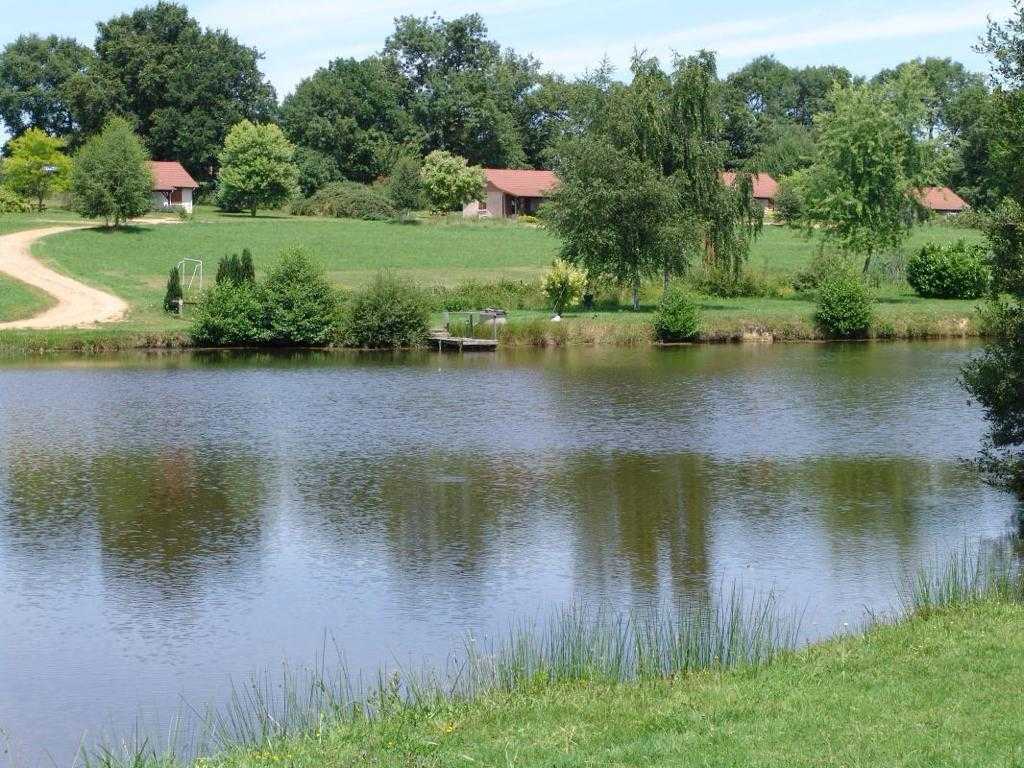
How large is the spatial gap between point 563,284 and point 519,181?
1817 inches

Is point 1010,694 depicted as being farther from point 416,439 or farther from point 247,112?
point 247,112

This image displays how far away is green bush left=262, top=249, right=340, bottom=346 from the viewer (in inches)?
1802

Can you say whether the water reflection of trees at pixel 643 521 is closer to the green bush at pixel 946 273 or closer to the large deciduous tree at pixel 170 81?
the green bush at pixel 946 273

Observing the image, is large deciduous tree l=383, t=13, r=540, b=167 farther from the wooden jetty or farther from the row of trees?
the wooden jetty

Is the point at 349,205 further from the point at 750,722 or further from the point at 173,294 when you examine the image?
the point at 750,722

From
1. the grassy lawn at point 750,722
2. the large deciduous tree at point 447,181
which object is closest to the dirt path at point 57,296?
the large deciduous tree at point 447,181

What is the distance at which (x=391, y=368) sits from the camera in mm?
40781

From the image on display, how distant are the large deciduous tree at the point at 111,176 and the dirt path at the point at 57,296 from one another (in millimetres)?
4534

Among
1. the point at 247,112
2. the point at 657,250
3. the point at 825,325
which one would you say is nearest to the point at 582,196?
the point at 657,250

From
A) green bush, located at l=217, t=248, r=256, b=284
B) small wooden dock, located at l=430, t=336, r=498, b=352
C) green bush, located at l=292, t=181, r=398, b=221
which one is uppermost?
green bush, located at l=292, t=181, r=398, b=221

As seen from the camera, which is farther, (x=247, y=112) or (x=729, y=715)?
(x=247, y=112)

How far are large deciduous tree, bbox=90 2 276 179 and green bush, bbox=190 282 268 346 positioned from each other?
51.1 meters

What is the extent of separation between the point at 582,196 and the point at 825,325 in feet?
33.5

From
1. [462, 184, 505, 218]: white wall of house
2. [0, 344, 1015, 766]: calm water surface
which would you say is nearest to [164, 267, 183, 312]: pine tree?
[0, 344, 1015, 766]: calm water surface
